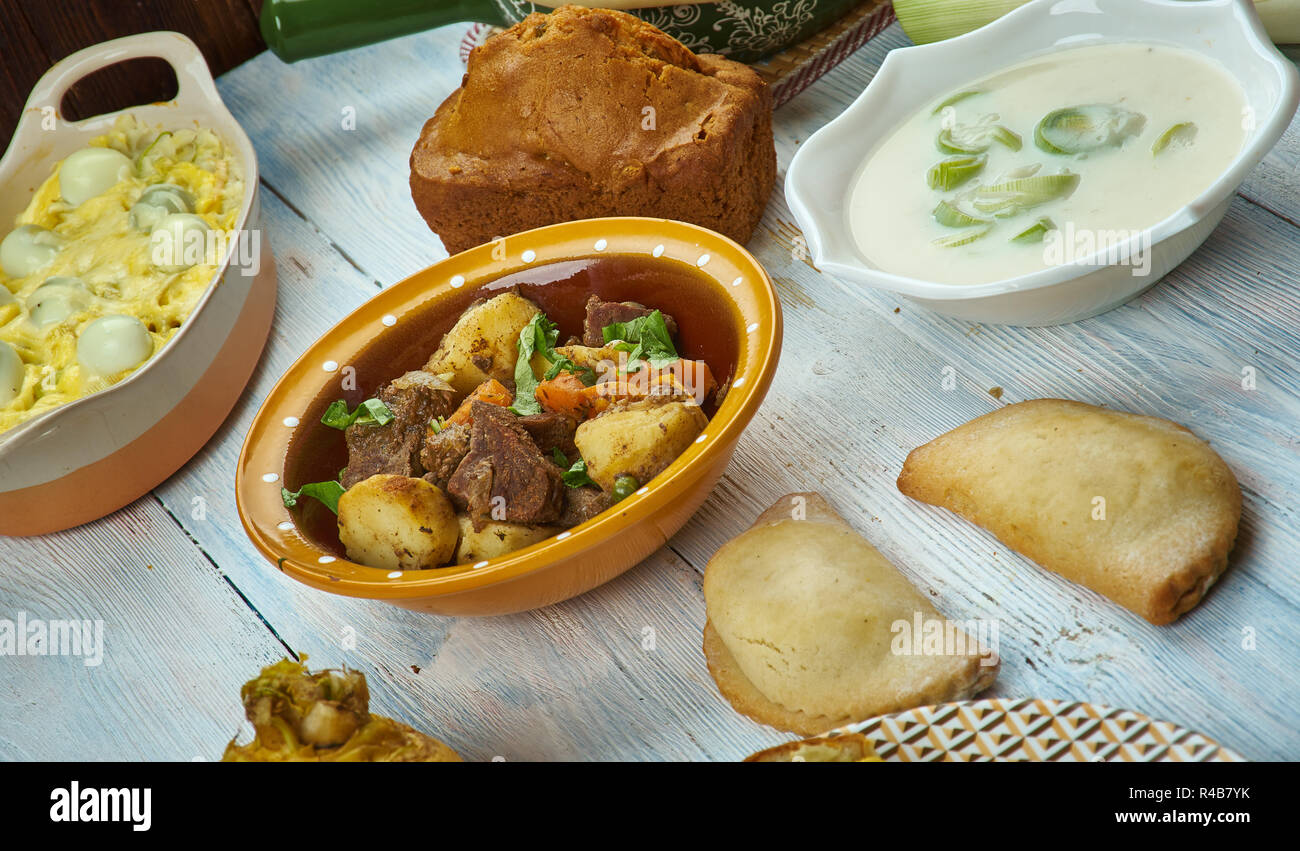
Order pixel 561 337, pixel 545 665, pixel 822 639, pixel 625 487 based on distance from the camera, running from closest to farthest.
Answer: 1. pixel 822 639
2. pixel 625 487
3. pixel 545 665
4. pixel 561 337

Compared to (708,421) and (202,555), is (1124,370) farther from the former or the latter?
(202,555)

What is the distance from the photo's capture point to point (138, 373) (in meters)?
1.86

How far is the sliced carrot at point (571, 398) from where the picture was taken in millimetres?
1645

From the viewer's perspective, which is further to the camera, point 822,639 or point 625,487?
point 625,487

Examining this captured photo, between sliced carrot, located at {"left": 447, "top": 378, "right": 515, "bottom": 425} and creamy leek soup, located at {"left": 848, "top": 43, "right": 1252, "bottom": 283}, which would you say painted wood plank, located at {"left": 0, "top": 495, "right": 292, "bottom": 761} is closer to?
sliced carrot, located at {"left": 447, "top": 378, "right": 515, "bottom": 425}

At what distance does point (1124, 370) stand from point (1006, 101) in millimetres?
489

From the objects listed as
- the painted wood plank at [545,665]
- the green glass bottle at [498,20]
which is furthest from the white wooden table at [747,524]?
the green glass bottle at [498,20]

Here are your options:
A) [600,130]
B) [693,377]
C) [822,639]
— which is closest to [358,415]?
[693,377]

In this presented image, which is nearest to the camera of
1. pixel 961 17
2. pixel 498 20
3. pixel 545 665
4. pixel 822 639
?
pixel 822 639

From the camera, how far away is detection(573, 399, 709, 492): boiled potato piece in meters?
1.52

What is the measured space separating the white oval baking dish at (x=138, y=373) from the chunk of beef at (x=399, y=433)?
1.48 ft

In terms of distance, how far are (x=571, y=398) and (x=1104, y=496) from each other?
29.6 inches

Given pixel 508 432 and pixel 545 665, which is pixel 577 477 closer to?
pixel 508 432

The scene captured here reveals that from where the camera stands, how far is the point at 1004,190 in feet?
5.45
